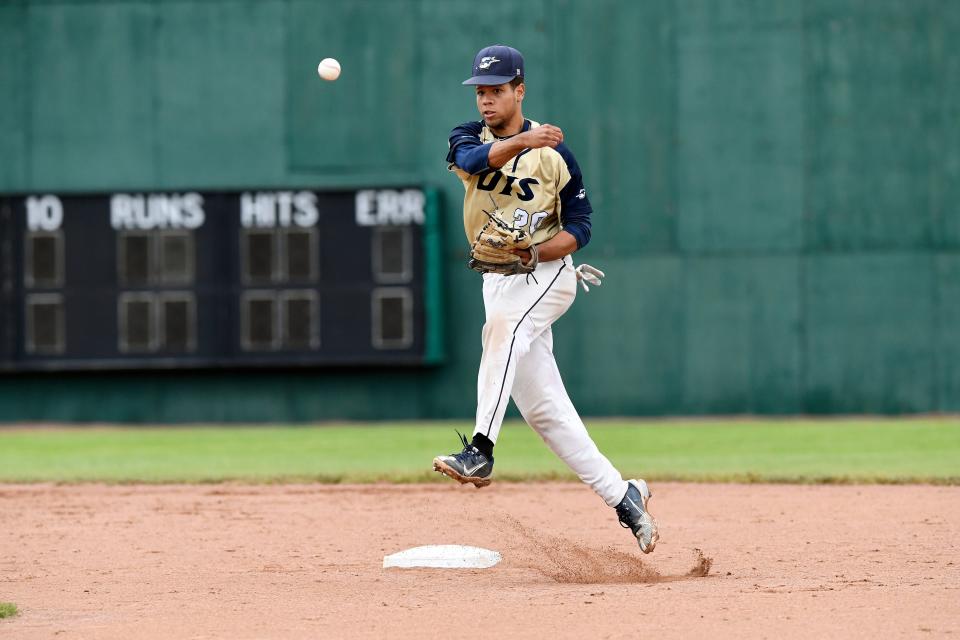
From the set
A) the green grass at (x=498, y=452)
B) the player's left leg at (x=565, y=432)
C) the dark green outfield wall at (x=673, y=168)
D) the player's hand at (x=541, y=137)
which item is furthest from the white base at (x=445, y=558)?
the dark green outfield wall at (x=673, y=168)

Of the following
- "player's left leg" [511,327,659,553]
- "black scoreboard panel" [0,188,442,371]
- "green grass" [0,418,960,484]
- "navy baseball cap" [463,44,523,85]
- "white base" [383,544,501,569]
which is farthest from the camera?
"black scoreboard panel" [0,188,442,371]

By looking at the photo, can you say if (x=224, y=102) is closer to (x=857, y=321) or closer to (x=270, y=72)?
(x=270, y=72)

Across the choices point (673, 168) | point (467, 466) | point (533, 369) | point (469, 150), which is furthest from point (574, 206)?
point (673, 168)

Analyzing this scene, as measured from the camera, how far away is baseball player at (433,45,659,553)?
5.32 meters

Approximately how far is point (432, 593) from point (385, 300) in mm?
10026

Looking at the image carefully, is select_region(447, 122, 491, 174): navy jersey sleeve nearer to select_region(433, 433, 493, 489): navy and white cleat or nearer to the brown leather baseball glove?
the brown leather baseball glove

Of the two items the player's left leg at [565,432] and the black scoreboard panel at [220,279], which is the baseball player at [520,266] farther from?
the black scoreboard panel at [220,279]

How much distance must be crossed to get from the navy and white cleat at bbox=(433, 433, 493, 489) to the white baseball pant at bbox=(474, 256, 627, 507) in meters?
0.09

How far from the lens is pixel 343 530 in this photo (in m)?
7.25

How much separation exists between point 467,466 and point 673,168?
37.8 ft

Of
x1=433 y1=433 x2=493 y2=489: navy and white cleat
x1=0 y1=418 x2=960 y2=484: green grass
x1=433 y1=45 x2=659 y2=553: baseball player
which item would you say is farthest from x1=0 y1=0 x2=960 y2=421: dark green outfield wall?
x1=433 y1=433 x2=493 y2=489: navy and white cleat

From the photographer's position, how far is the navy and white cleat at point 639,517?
18.1 ft

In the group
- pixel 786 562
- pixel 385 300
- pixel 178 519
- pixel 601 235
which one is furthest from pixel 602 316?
pixel 786 562

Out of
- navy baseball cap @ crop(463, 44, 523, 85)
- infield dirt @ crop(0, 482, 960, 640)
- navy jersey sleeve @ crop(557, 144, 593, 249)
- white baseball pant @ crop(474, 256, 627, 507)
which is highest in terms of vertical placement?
navy baseball cap @ crop(463, 44, 523, 85)
